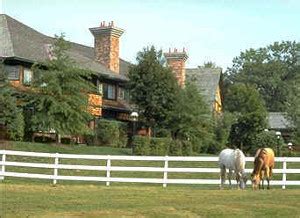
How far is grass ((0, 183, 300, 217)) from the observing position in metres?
12.5

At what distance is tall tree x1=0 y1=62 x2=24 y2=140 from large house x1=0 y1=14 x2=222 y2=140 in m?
4.18

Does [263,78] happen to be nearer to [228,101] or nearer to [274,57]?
[274,57]

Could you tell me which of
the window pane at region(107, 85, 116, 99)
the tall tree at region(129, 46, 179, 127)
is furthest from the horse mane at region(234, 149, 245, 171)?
the window pane at region(107, 85, 116, 99)

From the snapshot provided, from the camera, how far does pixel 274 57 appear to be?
→ 407ft

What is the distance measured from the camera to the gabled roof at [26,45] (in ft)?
145

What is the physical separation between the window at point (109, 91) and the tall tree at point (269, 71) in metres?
58.3

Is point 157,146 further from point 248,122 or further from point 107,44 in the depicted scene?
point 248,122

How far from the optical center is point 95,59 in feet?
182

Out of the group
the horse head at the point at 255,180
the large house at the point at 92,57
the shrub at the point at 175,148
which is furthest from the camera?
the large house at the point at 92,57

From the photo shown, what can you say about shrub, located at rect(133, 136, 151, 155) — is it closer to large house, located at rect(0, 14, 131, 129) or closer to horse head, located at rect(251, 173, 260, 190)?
large house, located at rect(0, 14, 131, 129)

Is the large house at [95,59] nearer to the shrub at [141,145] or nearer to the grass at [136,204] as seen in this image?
the shrub at [141,145]

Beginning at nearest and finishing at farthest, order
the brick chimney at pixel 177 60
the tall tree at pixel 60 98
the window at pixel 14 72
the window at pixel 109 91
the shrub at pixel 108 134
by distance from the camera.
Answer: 1. the tall tree at pixel 60 98
2. the window at pixel 14 72
3. the shrub at pixel 108 134
4. the window at pixel 109 91
5. the brick chimney at pixel 177 60

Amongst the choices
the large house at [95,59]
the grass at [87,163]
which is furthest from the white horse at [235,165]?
the large house at [95,59]

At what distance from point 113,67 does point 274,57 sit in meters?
73.6
